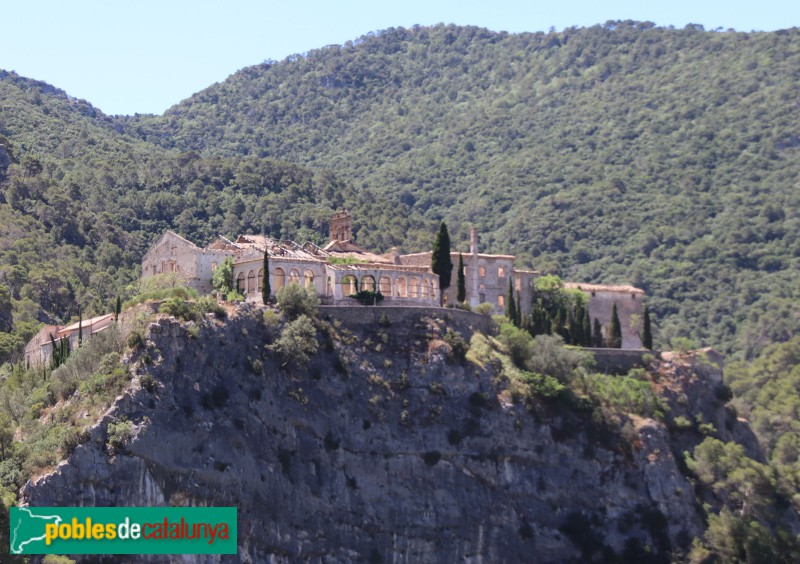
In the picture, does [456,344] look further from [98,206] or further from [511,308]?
[98,206]

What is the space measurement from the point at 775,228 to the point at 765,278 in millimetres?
7245

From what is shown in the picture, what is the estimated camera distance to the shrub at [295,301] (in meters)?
77.4

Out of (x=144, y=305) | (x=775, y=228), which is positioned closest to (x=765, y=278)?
(x=775, y=228)

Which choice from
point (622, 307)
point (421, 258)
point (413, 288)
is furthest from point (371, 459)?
point (622, 307)

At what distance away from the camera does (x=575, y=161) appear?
16475 cm

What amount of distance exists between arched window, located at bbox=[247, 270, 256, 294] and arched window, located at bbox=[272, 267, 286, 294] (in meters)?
0.99

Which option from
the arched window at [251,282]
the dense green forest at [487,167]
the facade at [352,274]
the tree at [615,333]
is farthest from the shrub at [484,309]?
the dense green forest at [487,167]

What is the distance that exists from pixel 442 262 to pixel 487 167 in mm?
83338

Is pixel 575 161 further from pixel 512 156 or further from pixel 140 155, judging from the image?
pixel 140 155

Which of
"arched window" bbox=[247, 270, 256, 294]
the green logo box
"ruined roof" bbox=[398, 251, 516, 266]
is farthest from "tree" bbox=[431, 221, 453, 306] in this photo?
the green logo box

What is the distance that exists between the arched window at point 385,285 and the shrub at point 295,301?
5.81 metres

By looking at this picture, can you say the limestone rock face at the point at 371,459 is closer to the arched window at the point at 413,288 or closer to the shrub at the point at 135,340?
the shrub at the point at 135,340

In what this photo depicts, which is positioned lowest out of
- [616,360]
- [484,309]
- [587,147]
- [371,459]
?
[371,459]

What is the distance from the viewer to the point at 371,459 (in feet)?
249
